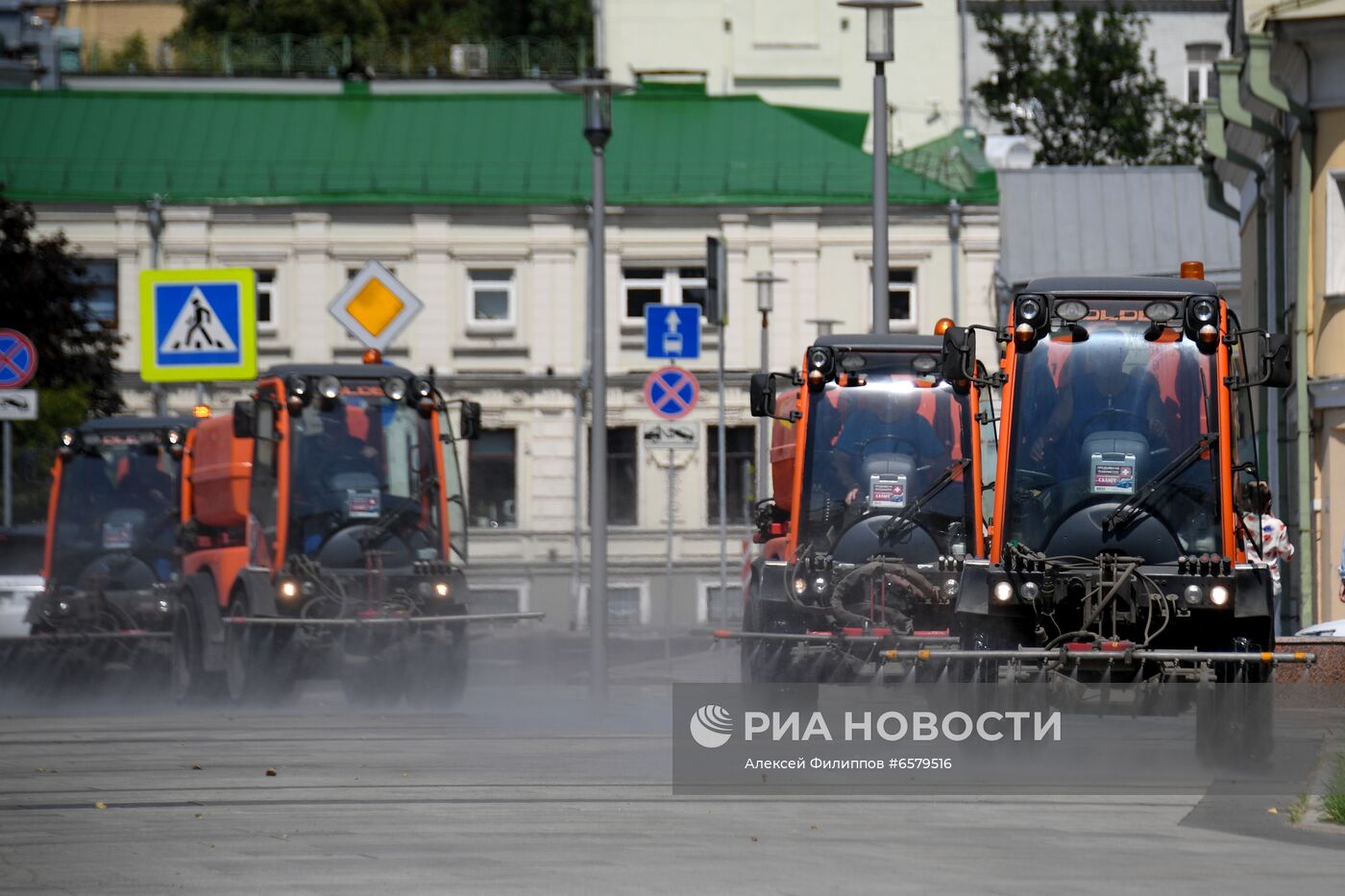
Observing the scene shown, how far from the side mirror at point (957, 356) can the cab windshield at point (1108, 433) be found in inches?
14.5

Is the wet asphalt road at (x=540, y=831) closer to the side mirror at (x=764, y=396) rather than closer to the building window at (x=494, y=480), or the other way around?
the side mirror at (x=764, y=396)

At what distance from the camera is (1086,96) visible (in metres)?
67.2

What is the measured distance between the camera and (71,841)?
38.5ft

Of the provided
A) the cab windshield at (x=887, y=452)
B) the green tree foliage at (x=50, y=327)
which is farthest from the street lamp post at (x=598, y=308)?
the green tree foliage at (x=50, y=327)

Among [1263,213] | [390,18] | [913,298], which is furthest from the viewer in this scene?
[390,18]

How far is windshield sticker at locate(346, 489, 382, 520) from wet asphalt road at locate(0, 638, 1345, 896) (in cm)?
446

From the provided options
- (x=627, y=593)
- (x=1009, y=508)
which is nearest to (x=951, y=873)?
(x=1009, y=508)

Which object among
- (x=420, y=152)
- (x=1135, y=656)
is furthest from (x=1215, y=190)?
(x=1135, y=656)

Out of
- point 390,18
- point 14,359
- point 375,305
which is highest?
point 390,18

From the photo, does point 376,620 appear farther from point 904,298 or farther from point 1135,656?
point 904,298

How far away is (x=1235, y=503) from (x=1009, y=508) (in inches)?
50.8

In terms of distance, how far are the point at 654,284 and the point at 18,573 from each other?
21919 millimetres

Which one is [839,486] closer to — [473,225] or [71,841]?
[71,841]

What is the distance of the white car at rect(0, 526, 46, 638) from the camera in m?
27.9
